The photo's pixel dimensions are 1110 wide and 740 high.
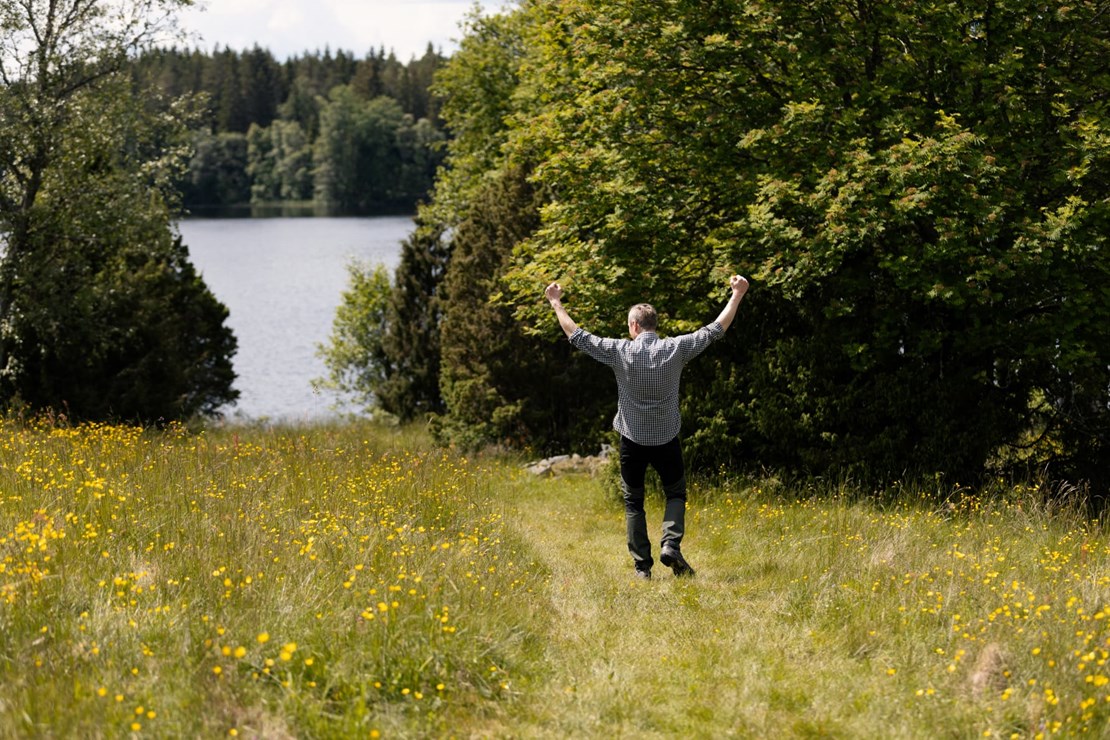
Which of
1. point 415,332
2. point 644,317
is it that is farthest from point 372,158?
point 644,317

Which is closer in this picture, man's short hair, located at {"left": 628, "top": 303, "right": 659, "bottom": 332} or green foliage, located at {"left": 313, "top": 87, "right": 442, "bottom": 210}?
man's short hair, located at {"left": 628, "top": 303, "right": 659, "bottom": 332}

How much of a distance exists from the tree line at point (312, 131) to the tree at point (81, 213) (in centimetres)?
6827

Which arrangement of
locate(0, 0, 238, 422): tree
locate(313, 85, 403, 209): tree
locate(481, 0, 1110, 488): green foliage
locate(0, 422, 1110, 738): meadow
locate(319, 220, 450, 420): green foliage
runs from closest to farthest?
1. locate(0, 422, 1110, 738): meadow
2. locate(481, 0, 1110, 488): green foliage
3. locate(0, 0, 238, 422): tree
4. locate(319, 220, 450, 420): green foliage
5. locate(313, 85, 403, 209): tree

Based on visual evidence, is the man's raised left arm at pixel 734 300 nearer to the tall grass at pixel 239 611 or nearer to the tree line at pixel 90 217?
the tall grass at pixel 239 611

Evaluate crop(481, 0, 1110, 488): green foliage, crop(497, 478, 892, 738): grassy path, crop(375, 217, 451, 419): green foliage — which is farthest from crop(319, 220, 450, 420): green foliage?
crop(497, 478, 892, 738): grassy path

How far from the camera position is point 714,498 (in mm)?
10539

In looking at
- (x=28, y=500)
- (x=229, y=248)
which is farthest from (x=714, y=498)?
(x=229, y=248)

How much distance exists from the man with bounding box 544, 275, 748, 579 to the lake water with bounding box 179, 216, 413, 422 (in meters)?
16.1

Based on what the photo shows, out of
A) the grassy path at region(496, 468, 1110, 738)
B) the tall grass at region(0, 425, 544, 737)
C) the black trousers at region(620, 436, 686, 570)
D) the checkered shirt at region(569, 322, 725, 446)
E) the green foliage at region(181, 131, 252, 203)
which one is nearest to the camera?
the tall grass at region(0, 425, 544, 737)

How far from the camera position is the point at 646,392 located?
7180 mm

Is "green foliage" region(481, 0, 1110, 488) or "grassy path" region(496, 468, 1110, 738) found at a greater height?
"green foliage" region(481, 0, 1110, 488)

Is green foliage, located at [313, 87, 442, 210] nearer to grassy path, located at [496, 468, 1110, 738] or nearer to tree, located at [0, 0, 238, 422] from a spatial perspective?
tree, located at [0, 0, 238, 422]

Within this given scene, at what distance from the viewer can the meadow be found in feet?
14.7

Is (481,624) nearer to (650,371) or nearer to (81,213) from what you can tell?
(650,371)
